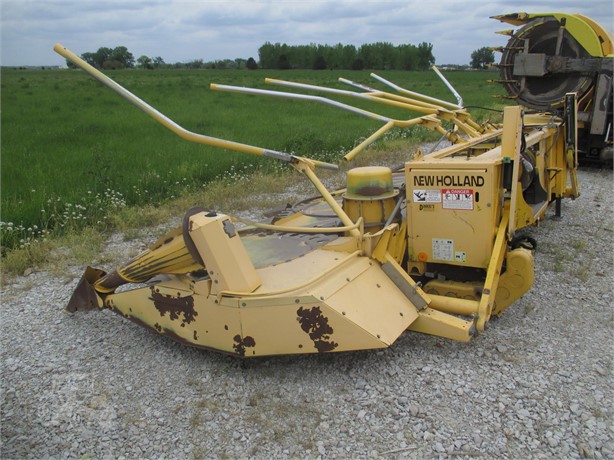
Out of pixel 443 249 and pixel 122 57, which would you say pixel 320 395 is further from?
pixel 122 57

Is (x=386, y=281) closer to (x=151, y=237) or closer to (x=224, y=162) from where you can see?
(x=151, y=237)

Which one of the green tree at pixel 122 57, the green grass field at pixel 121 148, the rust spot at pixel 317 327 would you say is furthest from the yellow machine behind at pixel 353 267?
the green tree at pixel 122 57

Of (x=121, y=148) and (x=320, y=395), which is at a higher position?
(x=121, y=148)

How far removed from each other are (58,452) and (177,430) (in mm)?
591

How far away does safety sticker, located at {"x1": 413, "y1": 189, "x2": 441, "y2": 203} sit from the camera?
3492 mm

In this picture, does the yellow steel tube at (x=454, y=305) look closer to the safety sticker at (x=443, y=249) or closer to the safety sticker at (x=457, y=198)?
the safety sticker at (x=443, y=249)

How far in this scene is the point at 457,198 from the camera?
11.3 ft

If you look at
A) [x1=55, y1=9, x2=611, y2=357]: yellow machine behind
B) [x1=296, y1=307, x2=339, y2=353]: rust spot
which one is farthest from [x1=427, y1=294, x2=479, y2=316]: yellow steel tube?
[x1=296, y1=307, x2=339, y2=353]: rust spot

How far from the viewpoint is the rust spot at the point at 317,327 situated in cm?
295

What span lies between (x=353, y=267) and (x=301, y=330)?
0.54 meters

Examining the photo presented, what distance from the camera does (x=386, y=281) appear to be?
3.36m

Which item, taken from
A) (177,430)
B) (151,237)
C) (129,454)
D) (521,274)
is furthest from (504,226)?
(151,237)

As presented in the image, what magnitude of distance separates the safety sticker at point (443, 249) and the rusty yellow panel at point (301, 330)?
91 cm

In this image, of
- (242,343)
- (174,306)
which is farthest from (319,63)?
(242,343)
